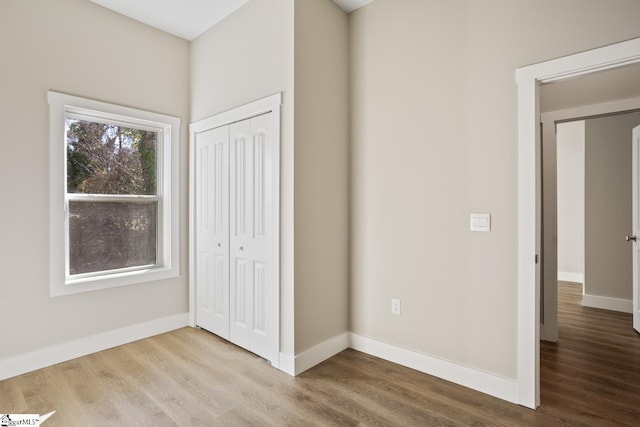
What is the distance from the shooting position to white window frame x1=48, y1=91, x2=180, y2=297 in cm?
281

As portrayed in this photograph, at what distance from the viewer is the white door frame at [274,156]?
274 cm

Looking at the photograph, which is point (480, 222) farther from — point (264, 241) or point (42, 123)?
point (42, 123)

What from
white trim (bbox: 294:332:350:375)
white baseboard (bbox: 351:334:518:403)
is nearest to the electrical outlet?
white baseboard (bbox: 351:334:518:403)

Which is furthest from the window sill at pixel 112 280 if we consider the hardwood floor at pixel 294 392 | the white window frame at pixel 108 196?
the hardwood floor at pixel 294 392

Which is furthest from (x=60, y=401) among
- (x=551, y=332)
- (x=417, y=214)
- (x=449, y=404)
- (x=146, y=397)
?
(x=551, y=332)

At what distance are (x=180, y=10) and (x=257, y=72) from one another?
39.8 inches

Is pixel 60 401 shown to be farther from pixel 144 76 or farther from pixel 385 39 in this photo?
pixel 385 39

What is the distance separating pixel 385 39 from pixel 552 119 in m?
2.00

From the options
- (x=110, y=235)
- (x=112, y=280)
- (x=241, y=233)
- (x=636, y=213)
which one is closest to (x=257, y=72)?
(x=241, y=233)

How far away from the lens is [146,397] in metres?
2.31

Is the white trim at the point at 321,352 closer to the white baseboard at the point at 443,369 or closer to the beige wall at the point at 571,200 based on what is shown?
the white baseboard at the point at 443,369

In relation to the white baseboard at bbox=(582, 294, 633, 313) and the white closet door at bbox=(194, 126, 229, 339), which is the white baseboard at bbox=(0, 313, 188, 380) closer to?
the white closet door at bbox=(194, 126, 229, 339)

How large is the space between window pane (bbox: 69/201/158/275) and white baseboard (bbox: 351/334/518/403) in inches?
91.9

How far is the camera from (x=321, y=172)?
9.45 ft
